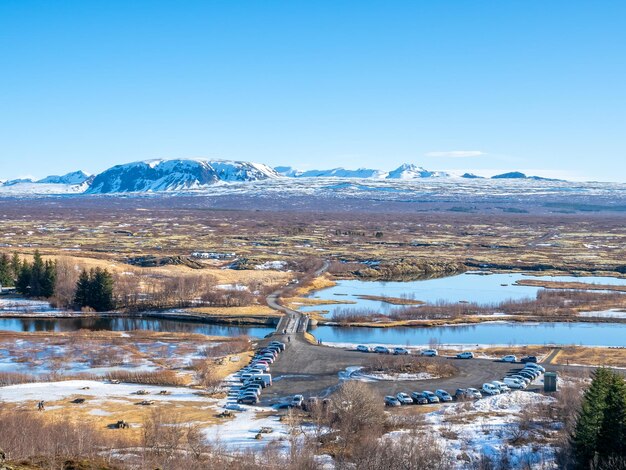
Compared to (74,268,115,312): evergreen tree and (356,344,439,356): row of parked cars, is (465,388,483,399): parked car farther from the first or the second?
(74,268,115,312): evergreen tree

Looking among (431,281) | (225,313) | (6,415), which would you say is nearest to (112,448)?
(6,415)

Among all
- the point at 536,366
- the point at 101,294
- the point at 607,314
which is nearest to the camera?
the point at 536,366

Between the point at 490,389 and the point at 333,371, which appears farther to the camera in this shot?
the point at 333,371

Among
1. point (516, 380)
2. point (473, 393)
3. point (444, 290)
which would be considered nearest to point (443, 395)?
point (473, 393)

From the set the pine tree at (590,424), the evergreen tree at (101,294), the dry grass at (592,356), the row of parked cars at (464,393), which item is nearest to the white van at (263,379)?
the row of parked cars at (464,393)

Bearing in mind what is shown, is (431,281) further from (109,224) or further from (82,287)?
(109,224)

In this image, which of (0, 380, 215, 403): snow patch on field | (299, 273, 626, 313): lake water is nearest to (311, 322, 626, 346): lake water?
(299, 273, 626, 313): lake water

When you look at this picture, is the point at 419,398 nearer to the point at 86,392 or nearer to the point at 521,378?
the point at 521,378

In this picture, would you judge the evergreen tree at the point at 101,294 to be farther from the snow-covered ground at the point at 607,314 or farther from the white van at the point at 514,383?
the snow-covered ground at the point at 607,314
